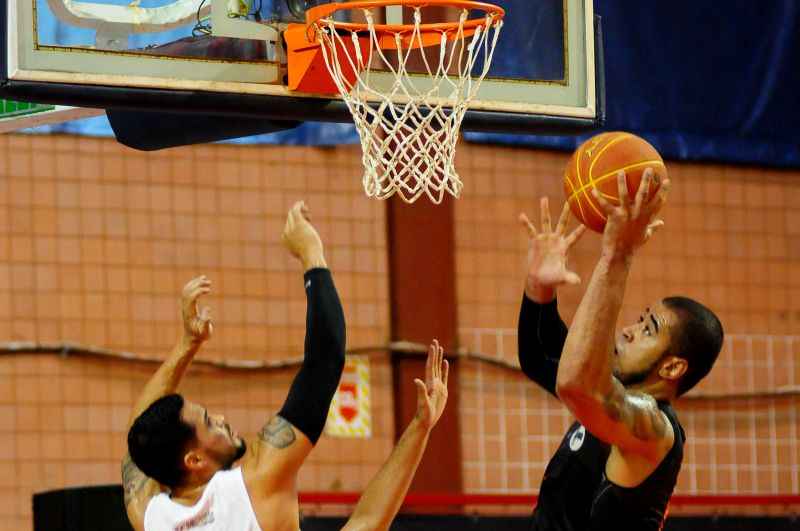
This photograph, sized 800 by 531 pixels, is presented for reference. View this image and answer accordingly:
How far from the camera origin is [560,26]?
5.71 m

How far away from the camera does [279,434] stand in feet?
13.4

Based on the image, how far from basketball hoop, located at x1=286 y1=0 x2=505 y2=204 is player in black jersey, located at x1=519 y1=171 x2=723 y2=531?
0.75 metres

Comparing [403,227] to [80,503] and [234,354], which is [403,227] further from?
[80,503]

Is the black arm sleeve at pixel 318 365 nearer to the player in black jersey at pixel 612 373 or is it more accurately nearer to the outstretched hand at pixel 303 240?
the outstretched hand at pixel 303 240

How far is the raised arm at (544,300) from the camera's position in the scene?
438 centimetres

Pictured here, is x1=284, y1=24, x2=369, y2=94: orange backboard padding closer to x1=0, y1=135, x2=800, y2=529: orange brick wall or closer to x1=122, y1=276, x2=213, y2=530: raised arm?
x1=122, y1=276, x2=213, y2=530: raised arm

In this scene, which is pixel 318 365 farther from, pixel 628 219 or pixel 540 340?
pixel 628 219

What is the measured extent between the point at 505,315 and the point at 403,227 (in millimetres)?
772

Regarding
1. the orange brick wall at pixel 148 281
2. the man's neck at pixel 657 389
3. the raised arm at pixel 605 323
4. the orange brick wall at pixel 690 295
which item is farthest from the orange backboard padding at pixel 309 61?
the orange brick wall at pixel 690 295

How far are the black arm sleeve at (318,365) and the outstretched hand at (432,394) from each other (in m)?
0.51

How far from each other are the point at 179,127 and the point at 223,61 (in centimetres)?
48

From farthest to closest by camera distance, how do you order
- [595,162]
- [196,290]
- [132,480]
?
[196,290]
[132,480]
[595,162]

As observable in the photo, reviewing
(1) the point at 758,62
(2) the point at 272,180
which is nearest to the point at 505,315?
(2) the point at 272,180

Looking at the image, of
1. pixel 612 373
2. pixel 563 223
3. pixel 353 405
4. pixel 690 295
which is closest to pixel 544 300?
pixel 563 223
